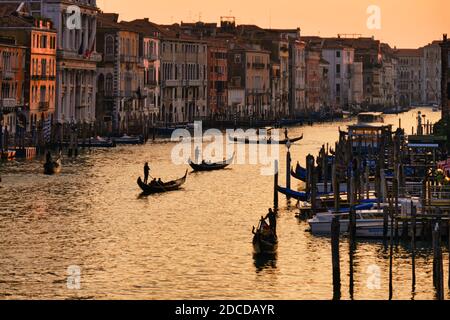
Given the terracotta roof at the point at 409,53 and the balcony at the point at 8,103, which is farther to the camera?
the terracotta roof at the point at 409,53

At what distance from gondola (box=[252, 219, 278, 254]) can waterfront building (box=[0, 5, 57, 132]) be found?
2908 centimetres

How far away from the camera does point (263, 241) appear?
79.4ft

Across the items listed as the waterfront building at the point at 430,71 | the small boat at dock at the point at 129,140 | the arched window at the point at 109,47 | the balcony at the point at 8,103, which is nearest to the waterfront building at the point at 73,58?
the small boat at dock at the point at 129,140

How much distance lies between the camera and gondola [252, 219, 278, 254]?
2416 cm

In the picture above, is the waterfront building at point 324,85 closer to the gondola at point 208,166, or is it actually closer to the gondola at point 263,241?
the gondola at point 208,166

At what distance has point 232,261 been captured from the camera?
2373cm

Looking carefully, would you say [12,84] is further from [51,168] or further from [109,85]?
[109,85]

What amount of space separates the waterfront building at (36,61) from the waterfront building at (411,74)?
111545mm

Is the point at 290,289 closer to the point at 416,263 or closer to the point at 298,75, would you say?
the point at 416,263

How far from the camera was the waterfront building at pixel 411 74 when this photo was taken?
16750 cm

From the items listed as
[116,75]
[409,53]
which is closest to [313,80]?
[116,75]

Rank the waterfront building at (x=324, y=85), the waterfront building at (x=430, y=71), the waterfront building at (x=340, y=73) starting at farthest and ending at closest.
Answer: the waterfront building at (x=430, y=71), the waterfront building at (x=340, y=73), the waterfront building at (x=324, y=85)


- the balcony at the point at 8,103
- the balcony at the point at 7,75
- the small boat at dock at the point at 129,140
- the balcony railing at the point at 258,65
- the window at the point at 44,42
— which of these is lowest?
the small boat at dock at the point at 129,140
